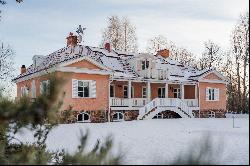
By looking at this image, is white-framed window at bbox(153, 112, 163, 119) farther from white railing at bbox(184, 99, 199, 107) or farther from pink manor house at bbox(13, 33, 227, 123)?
white railing at bbox(184, 99, 199, 107)

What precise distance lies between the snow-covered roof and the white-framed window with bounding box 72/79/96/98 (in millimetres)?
1859

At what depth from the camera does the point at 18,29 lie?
603 inches

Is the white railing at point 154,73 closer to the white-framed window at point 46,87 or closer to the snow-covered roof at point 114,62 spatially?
the snow-covered roof at point 114,62

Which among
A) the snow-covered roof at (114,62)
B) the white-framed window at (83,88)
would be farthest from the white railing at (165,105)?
the white-framed window at (83,88)

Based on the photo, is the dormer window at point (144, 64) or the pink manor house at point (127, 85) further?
the dormer window at point (144, 64)

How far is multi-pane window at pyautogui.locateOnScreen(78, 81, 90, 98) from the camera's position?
23953mm

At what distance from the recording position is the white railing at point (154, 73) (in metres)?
28.1

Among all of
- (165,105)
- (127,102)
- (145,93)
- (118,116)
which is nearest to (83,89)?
(118,116)

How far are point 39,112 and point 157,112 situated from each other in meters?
24.3

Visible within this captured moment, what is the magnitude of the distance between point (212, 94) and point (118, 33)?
511 inches

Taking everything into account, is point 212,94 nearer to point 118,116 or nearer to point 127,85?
point 127,85

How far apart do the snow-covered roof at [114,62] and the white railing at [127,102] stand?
159cm

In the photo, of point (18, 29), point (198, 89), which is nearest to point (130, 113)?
point (198, 89)

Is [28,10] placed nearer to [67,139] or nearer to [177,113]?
[67,139]
